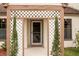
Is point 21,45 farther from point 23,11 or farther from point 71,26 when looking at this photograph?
point 71,26

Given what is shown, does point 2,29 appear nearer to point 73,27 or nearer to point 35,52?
point 35,52

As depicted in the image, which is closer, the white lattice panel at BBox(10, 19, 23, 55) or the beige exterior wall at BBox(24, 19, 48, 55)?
the white lattice panel at BBox(10, 19, 23, 55)

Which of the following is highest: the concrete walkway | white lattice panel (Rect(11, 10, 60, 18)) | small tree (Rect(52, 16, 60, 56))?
white lattice panel (Rect(11, 10, 60, 18))

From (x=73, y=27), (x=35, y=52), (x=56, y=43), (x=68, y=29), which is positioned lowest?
(x=35, y=52)

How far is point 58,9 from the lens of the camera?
12.8 meters

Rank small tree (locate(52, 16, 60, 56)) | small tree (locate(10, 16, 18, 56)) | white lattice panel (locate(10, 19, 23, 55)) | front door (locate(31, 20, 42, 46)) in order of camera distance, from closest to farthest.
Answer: small tree (locate(10, 16, 18, 56)) → small tree (locate(52, 16, 60, 56)) → white lattice panel (locate(10, 19, 23, 55)) → front door (locate(31, 20, 42, 46))

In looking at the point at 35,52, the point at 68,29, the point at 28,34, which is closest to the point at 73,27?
the point at 68,29

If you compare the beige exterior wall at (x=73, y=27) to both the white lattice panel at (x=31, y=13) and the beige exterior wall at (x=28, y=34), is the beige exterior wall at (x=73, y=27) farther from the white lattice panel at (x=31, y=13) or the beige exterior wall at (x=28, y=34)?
the white lattice panel at (x=31, y=13)

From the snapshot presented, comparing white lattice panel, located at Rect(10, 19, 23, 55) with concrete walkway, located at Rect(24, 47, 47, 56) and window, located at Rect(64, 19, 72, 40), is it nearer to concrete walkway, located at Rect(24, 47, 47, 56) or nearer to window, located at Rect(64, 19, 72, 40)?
concrete walkway, located at Rect(24, 47, 47, 56)

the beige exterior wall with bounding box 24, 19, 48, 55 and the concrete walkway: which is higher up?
the beige exterior wall with bounding box 24, 19, 48, 55

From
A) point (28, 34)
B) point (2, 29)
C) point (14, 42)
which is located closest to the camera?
point (14, 42)

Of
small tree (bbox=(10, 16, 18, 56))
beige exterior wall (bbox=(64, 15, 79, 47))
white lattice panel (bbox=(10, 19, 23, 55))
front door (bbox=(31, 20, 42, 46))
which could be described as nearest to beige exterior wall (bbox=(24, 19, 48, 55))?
front door (bbox=(31, 20, 42, 46))

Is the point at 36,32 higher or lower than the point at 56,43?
higher

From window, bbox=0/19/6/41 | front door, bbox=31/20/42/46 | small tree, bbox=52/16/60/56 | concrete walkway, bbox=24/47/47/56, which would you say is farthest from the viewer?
Answer: front door, bbox=31/20/42/46
